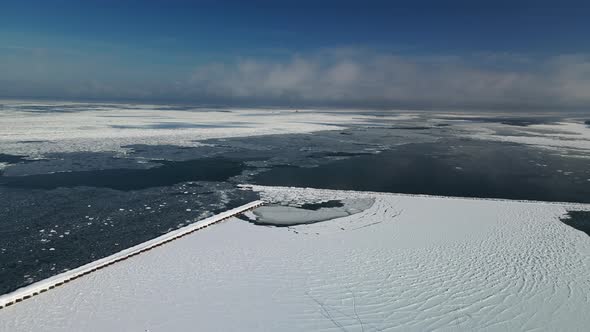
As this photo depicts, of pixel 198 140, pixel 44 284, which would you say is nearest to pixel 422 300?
pixel 44 284

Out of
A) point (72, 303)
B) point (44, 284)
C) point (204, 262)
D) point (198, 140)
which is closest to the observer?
point (72, 303)

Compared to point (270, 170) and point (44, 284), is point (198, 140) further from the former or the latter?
point (44, 284)

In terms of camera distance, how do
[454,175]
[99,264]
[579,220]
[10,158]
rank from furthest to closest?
[10,158] → [454,175] → [579,220] → [99,264]

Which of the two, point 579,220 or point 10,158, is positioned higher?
point 10,158

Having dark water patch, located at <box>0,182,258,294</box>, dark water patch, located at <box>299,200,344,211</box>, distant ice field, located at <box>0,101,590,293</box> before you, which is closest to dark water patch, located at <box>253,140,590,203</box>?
distant ice field, located at <box>0,101,590,293</box>

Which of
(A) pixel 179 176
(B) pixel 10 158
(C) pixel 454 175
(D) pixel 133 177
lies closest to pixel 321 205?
(A) pixel 179 176

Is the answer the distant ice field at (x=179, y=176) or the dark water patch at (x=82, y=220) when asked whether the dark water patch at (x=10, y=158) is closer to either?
the distant ice field at (x=179, y=176)

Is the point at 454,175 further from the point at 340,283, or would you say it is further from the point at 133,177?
the point at 133,177

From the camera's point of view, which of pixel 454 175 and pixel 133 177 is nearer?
pixel 133 177
